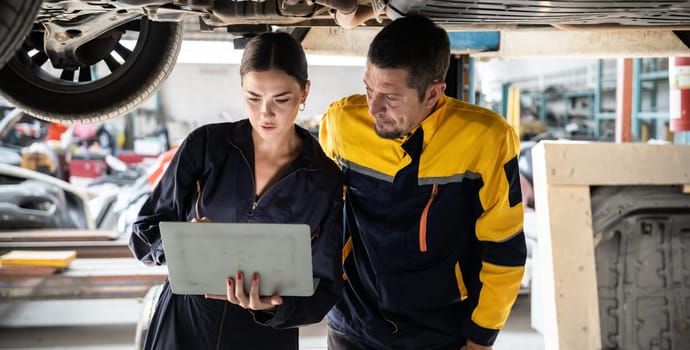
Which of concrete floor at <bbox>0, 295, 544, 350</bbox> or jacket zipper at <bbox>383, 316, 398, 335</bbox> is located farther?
concrete floor at <bbox>0, 295, 544, 350</bbox>

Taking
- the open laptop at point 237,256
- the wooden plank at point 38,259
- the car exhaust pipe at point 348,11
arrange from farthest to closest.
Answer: the wooden plank at point 38,259 → the car exhaust pipe at point 348,11 → the open laptop at point 237,256

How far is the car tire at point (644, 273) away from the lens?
2.23 metres

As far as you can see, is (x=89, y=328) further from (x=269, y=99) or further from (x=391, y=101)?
(x=391, y=101)

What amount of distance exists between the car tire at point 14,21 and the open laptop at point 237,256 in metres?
0.38

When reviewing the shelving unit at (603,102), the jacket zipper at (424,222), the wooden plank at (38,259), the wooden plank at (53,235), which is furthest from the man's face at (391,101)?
the shelving unit at (603,102)

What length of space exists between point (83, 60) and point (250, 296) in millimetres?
1269

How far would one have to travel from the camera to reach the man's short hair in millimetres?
1257

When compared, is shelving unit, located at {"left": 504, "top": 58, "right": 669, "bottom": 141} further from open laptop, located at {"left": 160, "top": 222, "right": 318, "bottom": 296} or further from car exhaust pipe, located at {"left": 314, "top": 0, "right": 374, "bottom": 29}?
open laptop, located at {"left": 160, "top": 222, "right": 318, "bottom": 296}

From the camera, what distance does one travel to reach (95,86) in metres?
1.93

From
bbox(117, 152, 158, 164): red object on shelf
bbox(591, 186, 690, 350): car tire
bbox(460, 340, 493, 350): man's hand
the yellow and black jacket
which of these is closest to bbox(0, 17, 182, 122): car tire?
the yellow and black jacket

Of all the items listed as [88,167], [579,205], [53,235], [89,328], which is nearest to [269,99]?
[579,205]

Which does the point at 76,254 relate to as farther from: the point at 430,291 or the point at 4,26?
the point at 4,26

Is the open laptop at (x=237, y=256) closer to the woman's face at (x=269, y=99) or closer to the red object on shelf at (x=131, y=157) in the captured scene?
the woman's face at (x=269, y=99)

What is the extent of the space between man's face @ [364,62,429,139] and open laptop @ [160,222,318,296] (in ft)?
1.17
